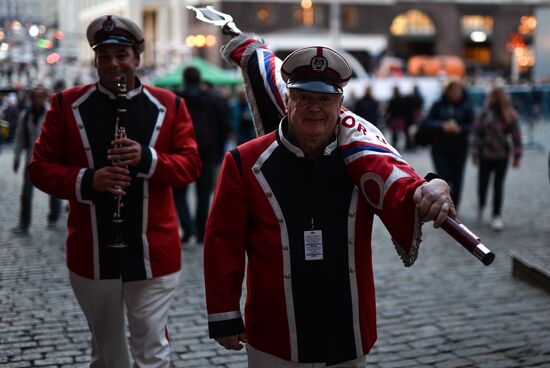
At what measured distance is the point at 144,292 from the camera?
4.12 m

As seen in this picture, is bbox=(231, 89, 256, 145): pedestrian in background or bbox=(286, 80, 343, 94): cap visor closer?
bbox=(286, 80, 343, 94): cap visor

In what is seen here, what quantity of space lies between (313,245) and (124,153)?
4.05ft

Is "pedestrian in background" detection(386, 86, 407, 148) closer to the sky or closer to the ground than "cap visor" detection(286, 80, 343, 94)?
closer to the ground

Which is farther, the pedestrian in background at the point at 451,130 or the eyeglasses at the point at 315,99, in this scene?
the pedestrian in background at the point at 451,130

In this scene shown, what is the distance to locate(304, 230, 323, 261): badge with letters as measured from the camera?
3.15 m

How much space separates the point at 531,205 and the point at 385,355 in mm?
7320

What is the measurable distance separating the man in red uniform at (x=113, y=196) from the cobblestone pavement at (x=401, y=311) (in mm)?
1361

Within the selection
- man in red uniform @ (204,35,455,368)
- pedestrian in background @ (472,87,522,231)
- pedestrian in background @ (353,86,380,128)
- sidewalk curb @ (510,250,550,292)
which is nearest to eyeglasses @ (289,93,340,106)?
man in red uniform @ (204,35,455,368)

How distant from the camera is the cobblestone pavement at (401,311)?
18.1ft

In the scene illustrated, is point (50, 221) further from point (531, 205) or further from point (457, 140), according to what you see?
point (531, 205)

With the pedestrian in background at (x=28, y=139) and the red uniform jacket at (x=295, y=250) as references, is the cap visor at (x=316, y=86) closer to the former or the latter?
the red uniform jacket at (x=295, y=250)

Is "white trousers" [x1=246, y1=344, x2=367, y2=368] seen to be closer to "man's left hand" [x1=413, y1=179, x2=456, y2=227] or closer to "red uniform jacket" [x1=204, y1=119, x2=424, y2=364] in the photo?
"red uniform jacket" [x1=204, y1=119, x2=424, y2=364]

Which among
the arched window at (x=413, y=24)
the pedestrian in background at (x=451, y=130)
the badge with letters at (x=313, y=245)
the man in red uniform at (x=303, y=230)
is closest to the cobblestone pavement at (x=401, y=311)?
the pedestrian in background at (x=451, y=130)

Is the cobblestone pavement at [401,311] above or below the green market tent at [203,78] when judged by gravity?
below
